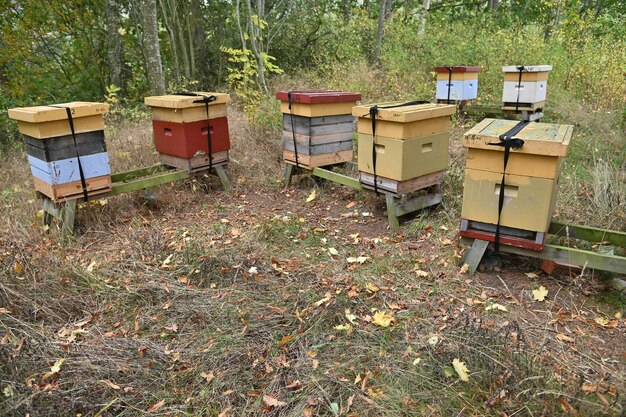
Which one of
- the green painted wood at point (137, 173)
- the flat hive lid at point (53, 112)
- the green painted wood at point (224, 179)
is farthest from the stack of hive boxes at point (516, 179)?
the green painted wood at point (137, 173)

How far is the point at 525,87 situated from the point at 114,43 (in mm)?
9006

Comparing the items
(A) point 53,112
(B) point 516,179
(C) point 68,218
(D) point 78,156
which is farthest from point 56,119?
(B) point 516,179

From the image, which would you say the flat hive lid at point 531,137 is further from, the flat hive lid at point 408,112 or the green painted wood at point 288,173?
the green painted wood at point 288,173

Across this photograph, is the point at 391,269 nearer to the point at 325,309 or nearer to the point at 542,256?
the point at 325,309

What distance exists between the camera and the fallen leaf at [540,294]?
341cm

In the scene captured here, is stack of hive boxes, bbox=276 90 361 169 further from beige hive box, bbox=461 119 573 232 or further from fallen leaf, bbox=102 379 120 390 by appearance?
fallen leaf, bbox=102 379 120 390

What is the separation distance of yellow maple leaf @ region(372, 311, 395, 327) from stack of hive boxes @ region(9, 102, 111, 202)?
3262 mm

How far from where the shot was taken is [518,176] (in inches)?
136

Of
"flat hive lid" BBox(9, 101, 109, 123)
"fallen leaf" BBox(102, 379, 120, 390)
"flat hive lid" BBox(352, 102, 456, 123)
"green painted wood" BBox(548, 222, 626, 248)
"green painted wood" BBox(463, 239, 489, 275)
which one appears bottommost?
"fallen leaf" BBox(102, 379, 120, 390)

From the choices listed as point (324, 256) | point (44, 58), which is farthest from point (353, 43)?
point (324, 256)

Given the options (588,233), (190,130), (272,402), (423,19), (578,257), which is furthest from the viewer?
(423,19)

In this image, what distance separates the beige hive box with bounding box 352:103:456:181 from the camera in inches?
170

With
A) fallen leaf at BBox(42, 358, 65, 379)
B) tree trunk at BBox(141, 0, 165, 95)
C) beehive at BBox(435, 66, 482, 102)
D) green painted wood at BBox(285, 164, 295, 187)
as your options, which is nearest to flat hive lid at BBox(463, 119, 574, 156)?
green painted wood at BBox(285, 164, 295, 187)

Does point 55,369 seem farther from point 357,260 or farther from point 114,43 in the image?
point 114,43
